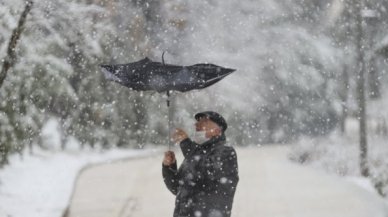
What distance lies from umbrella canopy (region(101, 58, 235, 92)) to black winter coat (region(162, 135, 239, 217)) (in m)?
0.47

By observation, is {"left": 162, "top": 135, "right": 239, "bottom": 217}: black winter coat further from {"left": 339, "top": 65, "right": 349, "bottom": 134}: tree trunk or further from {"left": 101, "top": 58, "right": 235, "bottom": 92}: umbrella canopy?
{"left": 339, "top": 65, "right": 349, "bottom": 134}: tree trunk

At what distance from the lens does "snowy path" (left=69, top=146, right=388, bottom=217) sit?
12219 millimetres

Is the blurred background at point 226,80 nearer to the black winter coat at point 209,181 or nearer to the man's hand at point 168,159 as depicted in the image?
the man's hand at point 168,159

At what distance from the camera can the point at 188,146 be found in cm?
540

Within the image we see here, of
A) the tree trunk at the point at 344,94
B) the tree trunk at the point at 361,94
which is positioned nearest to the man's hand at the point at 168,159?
the tree trunk at the point at 361,94

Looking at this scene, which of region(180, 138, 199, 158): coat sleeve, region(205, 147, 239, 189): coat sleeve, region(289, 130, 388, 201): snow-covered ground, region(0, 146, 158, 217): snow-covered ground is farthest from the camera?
region(289, 130, 388, 201): snow-covered ground

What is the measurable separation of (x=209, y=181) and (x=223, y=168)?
0.15 m

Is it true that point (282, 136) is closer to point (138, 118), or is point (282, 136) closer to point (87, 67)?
point (138, 118)

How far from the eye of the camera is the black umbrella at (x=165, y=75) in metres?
5.48

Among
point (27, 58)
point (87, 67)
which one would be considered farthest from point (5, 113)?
point (87, 67)

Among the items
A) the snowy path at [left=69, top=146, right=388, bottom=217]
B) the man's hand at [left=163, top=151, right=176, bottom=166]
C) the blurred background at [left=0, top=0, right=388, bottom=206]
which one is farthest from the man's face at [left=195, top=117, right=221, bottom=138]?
the blurred background at [left=0, top=0, right=388, bottom=206]

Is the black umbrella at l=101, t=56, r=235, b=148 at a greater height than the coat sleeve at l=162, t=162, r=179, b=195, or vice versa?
the black umbrella at l=101, t=56, r=235, b=148

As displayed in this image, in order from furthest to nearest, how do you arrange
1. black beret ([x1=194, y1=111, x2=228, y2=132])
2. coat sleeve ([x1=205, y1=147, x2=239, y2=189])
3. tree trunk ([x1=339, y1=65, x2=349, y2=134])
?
tree trunk ([x1=339, y1=65, x2=349, y2=134]), black beret ([x1=194, y1=111, x2=228, y2=132]), coat sleeve ([x1=205, y1=147, x2=239, y2=189])

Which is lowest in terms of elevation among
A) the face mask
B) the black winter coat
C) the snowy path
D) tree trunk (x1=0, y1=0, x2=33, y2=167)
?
the snowy path
